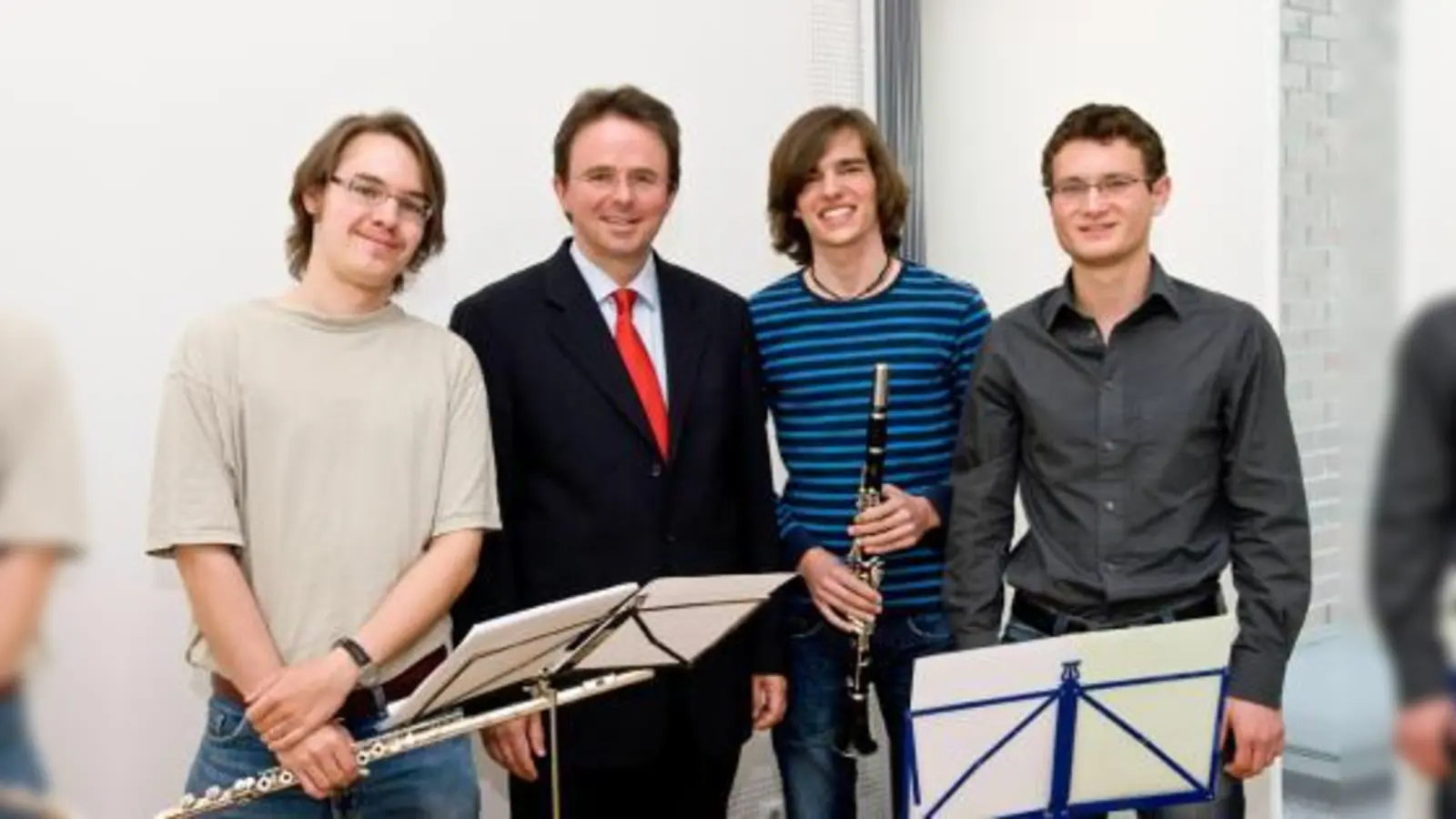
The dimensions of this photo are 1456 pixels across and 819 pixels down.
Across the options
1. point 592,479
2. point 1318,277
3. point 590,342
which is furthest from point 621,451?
point 1318,277

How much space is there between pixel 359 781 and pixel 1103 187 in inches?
52.0

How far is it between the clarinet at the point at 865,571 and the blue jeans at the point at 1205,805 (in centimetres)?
25

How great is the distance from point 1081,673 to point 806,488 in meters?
0.68

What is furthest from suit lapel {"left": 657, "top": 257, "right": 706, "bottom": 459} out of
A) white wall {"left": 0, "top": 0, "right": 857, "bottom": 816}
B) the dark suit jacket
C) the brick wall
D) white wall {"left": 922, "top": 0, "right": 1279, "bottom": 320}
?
the brick wall

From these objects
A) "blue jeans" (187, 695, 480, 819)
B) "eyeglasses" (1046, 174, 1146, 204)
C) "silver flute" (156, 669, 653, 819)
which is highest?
"eyeglasses" (1046, 174, 1146, 204)

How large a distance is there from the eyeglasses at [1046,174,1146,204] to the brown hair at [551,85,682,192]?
61 centimetres

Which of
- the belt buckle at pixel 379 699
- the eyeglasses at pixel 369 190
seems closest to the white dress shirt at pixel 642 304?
the eyeglasses at pixel 369 190

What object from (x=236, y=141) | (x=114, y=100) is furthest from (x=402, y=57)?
(x=114, y=100)

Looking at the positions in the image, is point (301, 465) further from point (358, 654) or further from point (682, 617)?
point (682, 617)

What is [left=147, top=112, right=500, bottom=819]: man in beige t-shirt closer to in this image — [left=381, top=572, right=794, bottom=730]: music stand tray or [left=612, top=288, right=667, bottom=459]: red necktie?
[left=381, top=572, right=794, bottom=730]: music stand tray

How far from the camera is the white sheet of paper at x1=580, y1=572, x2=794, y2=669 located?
1.68 m

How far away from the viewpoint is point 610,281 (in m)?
2.09

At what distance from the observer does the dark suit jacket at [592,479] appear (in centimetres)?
198

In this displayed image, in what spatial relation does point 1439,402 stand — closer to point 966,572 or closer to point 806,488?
point 966,572
